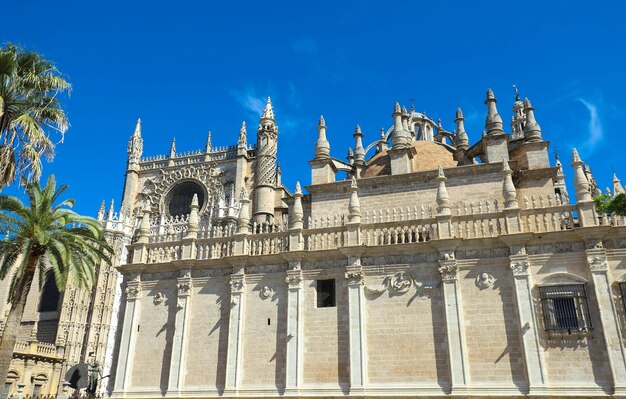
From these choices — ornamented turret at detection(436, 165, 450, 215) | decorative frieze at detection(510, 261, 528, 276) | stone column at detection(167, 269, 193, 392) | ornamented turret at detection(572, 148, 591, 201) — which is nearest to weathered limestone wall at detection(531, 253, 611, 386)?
decorative frieze at detection(510, 261, 528, 276)

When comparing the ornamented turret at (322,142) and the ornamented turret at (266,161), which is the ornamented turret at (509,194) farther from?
the ornamented turret at (266,161)

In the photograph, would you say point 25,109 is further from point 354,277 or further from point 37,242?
point 354,277

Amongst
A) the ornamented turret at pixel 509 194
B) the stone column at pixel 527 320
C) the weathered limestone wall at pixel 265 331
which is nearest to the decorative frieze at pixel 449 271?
the stone column at pixel 527 320

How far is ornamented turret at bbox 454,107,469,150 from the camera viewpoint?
2550 centimetres

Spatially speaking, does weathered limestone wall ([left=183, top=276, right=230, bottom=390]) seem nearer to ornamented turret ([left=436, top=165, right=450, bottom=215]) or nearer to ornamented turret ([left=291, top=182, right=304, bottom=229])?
ornamented turret ([left=291, top=182, right=304, bottom=229])

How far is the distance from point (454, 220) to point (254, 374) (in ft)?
28.6

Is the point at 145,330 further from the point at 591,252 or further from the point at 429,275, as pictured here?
the point at 591,252

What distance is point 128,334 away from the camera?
20.4 m

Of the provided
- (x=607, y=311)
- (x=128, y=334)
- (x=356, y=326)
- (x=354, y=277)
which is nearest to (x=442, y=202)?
(x=354, y=277)

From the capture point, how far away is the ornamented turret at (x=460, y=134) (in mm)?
25500

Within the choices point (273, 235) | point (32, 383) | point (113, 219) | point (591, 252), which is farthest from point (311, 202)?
point (113, 219)

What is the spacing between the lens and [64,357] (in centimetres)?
3691

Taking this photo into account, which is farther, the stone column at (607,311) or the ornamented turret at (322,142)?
the ornamented turret at (322,142)

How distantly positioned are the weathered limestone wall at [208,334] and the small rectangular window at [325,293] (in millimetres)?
3541
